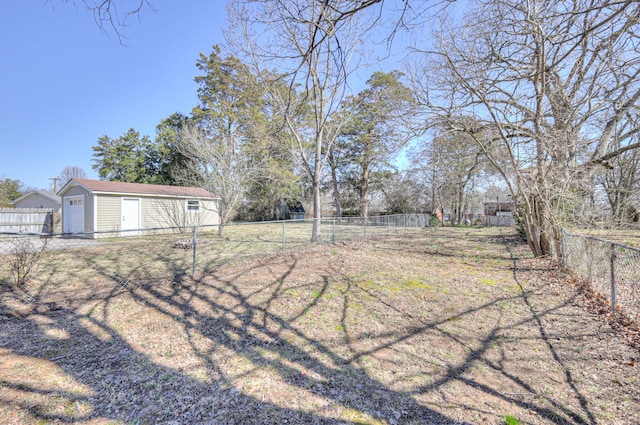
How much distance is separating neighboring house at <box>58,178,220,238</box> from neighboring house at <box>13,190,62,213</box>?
25.6 ft

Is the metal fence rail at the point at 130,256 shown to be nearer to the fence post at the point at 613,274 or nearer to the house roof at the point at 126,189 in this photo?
the house roof at the point at 126,189

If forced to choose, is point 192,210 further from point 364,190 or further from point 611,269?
point 611,269

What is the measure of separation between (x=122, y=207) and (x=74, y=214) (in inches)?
92.0

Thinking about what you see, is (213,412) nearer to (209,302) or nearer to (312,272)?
(209,302)

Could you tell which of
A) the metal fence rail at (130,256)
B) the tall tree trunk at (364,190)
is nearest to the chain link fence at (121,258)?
the metal fence rail at (130,256)

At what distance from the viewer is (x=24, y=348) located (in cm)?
300

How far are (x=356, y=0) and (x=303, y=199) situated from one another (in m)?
25.4

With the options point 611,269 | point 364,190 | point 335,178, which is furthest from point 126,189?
point 364,190

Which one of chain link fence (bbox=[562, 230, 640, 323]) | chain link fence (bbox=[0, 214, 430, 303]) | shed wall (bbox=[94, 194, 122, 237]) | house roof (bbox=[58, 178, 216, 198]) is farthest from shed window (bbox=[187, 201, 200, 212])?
chain link fence (bbox=[562, 230, 640, 323])

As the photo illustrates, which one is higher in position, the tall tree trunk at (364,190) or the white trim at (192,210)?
the tall tree trunk at (364,190)

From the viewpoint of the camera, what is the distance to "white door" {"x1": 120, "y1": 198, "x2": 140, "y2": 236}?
1320 cm

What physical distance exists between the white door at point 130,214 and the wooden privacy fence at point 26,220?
4631 mm

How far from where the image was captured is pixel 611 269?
12.9ft

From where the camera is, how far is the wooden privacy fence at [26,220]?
45.1ft
